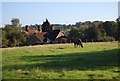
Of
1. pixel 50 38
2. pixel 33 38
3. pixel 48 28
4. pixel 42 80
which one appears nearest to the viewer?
pixel 42 80

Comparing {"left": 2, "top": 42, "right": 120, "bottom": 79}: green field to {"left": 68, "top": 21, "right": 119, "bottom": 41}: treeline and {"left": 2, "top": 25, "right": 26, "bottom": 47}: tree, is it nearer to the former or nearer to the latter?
{"left": 2, "top": 25, "right": 26, "bottom": 47}: tree

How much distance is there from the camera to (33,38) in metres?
76.4

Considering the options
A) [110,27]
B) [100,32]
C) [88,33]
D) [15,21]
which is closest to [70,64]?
[88,33]

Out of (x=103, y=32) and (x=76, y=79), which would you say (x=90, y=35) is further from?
(x=76, y=79)

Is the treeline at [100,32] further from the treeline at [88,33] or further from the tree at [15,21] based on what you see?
the tree at [15,21]

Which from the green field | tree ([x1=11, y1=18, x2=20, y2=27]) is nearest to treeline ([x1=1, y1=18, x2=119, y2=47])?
tree ([x1=11, y1=18, x2=20, y2=27])

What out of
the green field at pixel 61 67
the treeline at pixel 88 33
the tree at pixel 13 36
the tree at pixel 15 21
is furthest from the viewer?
the tree at pixel 15 21

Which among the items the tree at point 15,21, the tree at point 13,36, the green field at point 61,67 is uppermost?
the tree at point 15,21

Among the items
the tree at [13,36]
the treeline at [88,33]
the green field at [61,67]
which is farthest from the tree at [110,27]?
the green field at [61,67]

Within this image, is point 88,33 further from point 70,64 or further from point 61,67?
point 61,67

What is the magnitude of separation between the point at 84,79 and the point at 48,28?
88.9m

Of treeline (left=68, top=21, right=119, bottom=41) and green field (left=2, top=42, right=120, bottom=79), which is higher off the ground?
treeline (left=68, top=21, right=119, bottom=41)

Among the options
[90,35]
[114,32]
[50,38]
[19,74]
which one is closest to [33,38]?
[50,38]

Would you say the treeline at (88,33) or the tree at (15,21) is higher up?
the tree at (15,21)
